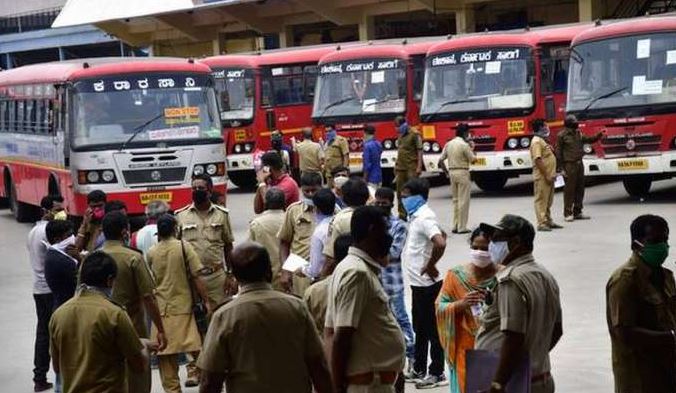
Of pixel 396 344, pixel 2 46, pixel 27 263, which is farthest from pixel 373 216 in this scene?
pixel 2 46

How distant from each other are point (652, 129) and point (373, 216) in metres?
16.4

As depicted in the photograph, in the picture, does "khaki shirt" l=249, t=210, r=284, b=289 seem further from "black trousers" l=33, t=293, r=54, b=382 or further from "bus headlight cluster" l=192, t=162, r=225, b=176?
"bus headlight cluster" l=192, t=162, r=225, b=176

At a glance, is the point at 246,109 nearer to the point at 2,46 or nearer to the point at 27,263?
the point at 27,263

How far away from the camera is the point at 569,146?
21047 millimetres

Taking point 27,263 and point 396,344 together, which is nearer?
point 396,344

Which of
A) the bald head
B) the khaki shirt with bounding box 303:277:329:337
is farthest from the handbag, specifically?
the bald head

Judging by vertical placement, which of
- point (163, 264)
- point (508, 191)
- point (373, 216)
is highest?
point (373, 216)

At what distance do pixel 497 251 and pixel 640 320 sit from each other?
123 cm

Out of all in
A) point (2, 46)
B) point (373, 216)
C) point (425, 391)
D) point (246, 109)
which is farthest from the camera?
point (2, 46)

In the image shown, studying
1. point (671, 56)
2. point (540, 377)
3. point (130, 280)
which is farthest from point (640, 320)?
point (671, 56)

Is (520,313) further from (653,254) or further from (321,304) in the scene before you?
(321,304)

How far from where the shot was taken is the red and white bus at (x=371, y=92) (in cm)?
2856

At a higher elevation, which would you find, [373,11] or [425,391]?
[373,11]

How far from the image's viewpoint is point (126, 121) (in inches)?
875
